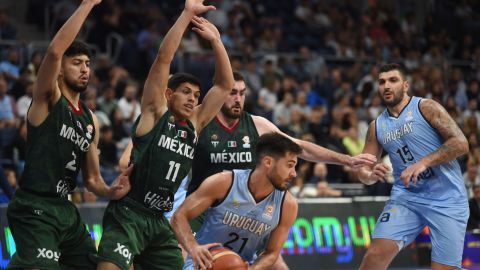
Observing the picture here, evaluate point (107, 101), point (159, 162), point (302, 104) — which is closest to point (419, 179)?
point (159, 162)

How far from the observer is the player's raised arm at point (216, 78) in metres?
7.10

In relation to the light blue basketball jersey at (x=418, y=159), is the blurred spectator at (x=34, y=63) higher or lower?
higher

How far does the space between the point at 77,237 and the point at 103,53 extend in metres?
11.6

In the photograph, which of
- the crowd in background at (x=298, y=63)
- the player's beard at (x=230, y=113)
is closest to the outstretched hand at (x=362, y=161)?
the player's beard at (x=230, y=113)

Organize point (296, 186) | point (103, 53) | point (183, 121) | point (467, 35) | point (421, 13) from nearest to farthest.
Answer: point (183, 121) < point (296, 186) < point (103, 53) < point (467, 35) < point (421, 13)

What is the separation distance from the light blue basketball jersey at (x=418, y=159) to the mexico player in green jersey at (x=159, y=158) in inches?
93.1

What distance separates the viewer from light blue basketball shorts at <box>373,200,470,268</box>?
27.2 feet

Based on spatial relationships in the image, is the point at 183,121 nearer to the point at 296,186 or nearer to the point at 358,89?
the point at 296,186

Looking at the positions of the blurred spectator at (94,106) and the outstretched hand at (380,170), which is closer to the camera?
the outstretched hand at (380,170)

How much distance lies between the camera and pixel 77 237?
6.86m

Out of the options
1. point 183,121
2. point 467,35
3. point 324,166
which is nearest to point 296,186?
point 324,166

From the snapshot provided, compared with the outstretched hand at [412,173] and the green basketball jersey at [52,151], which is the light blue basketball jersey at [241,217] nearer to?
the green basketball jersey at [52,151]

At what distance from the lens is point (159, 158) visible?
6875 millimetres

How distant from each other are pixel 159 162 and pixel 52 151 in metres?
0.82
